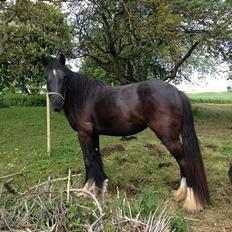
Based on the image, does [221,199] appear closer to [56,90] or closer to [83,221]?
[56,90]

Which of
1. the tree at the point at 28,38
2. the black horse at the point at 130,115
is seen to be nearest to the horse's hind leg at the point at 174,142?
the black horse at the point at 130,115

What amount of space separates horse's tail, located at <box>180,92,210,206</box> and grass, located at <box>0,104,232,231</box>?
0.21 meters

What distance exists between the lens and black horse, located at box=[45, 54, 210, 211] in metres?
4.93

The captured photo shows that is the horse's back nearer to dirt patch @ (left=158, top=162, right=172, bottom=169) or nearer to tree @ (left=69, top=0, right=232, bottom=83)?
dirt patch @ (left=158, top=162, right=172, bottom=169)

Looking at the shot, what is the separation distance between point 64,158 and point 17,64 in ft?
23.2

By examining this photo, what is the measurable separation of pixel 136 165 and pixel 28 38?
937cm

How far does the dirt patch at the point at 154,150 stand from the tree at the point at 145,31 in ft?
10.9

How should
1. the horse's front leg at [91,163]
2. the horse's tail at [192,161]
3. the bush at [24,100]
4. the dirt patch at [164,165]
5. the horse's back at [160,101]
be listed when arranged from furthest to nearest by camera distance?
the bush at [24,100] < the dirt patch at [164,165] < the horse's front leg at [91,163] < the horse's back at [160,101] < the horse's tail at [192,161]

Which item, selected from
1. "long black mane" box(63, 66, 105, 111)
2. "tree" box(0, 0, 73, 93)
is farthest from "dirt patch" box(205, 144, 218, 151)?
"tree" box(0, 0, 73, 93)

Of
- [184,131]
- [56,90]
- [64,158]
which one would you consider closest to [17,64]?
[64,158]

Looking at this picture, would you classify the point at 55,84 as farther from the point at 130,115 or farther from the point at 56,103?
the point at 130,115

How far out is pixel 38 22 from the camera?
30.3 ft

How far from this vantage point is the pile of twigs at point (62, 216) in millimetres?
2379

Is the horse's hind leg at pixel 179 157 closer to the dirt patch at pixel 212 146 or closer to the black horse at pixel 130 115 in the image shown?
the black horse at pixel 130 115
